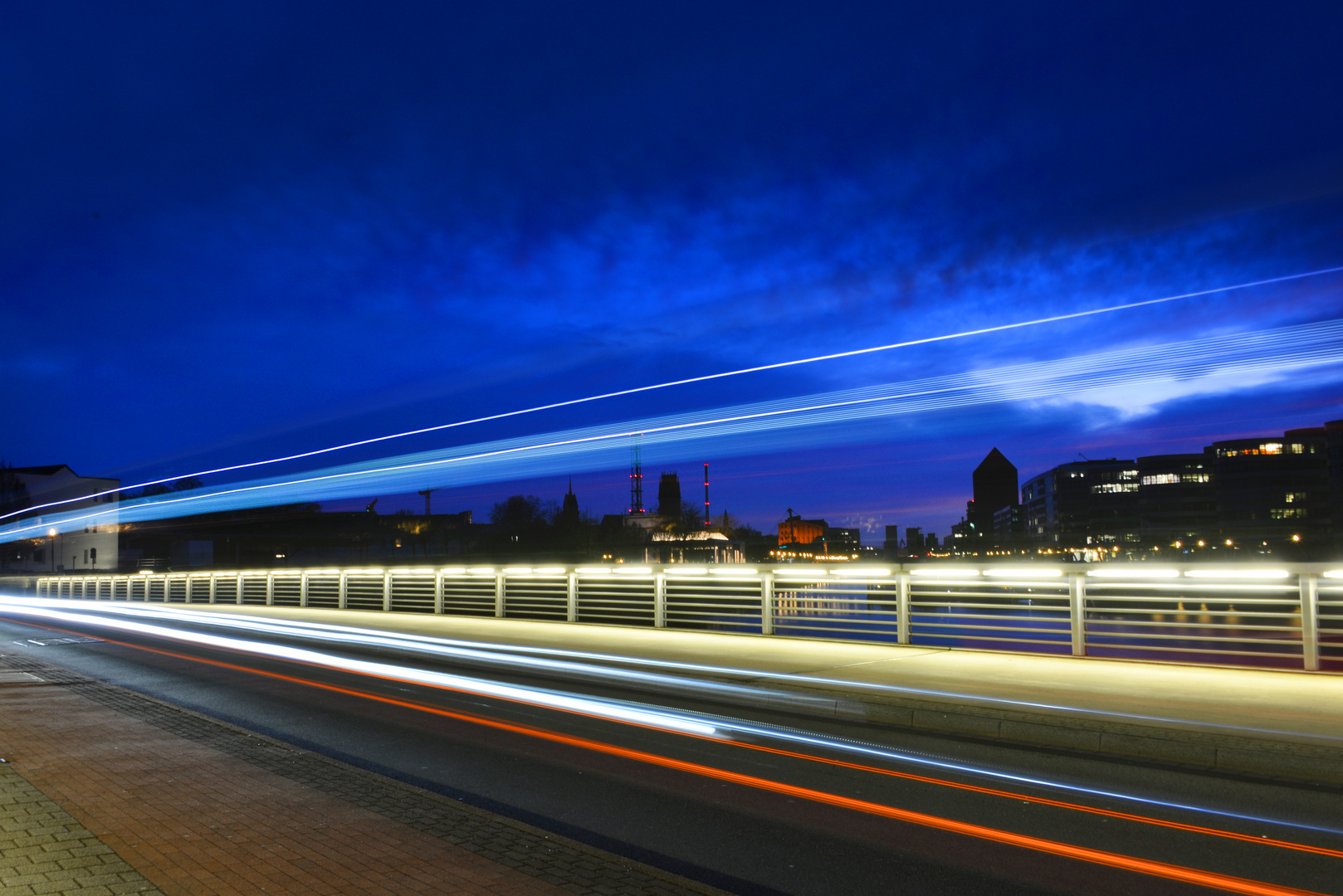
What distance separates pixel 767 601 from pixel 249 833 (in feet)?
38.5

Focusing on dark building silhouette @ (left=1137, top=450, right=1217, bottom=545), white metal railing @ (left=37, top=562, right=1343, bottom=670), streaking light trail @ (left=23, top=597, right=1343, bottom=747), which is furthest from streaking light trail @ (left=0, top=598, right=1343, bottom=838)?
dark building silhouette @ (left=1137, top=450, right=1217, bottom=545)

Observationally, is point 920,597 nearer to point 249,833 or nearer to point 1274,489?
point 249,833

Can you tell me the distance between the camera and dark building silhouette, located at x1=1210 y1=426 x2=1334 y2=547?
517 ft

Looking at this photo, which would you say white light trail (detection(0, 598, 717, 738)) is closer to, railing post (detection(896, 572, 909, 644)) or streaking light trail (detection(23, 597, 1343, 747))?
streaking light trail (detection(23, 597, 1343, 747))

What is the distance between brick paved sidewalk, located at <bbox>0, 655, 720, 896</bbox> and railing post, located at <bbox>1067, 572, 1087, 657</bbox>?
9.54m

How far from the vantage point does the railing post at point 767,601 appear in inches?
646

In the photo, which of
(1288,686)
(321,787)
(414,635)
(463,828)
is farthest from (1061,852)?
(414,635)

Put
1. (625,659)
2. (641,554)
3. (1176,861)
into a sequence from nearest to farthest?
(1176,861) → (625,659) → (641,554)

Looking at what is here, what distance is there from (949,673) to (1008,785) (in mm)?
4745

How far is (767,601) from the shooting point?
16.4 metres

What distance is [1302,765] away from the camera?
6.99 metres

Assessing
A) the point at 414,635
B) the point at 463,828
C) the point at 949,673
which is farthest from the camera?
the point at 414,635

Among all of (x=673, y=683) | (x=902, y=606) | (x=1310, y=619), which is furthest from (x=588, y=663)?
(x=1310, y=619)

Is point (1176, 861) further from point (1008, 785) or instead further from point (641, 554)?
point (641, 554)
